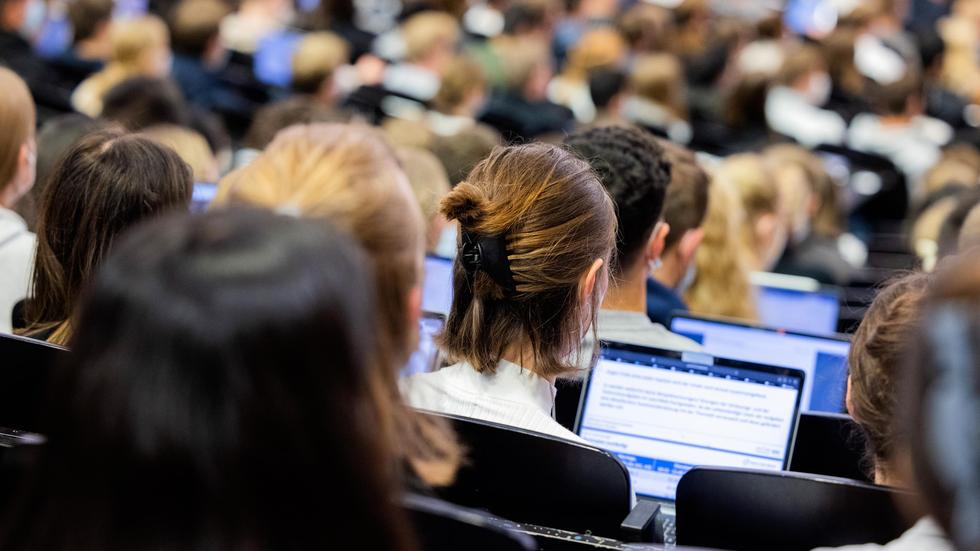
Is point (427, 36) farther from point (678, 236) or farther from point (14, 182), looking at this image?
point (14, 182)

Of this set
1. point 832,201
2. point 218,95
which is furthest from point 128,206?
point 218,95

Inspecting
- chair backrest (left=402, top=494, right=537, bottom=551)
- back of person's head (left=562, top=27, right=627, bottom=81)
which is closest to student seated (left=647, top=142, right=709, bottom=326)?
chair backrest (left=402, top=494, right=537, bottom=551)

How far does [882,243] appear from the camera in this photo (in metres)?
6.40

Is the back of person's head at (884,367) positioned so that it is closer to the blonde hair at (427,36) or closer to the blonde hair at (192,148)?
the blonde hair at (192,148)

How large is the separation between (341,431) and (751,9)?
42.4 feet

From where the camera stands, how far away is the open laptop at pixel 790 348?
2773mm

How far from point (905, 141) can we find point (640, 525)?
693 cm

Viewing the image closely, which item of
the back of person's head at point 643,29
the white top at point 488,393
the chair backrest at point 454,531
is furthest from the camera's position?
the back of person's head at point 643,29

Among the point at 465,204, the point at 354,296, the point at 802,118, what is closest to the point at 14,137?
the point at 465,204

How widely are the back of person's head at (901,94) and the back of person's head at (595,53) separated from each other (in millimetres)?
1837

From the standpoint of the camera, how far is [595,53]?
340 inches

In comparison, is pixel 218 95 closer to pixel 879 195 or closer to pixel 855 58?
pixel 879 195

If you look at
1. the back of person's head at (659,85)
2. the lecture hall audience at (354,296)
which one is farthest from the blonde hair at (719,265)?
the back of person's head at (659,85)

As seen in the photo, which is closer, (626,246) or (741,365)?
(741,365)
